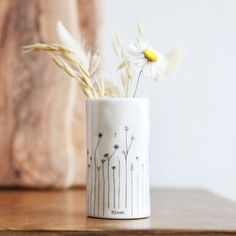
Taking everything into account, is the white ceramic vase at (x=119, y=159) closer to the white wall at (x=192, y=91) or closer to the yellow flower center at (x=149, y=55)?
the yellow flower center at (x=149, y=55)

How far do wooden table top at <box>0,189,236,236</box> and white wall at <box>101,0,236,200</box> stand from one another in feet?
0.37

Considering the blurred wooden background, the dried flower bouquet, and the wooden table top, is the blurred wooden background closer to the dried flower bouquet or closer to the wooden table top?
the wooden table top

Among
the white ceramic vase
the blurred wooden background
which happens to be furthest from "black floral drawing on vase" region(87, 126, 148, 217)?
the blurred wooden background

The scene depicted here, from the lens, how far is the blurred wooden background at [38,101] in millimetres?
1229

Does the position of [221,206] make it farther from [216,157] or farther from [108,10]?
[108,10]

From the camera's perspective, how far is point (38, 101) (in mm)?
1230

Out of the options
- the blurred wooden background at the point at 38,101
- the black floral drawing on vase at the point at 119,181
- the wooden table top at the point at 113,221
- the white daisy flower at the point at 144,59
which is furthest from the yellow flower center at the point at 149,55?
the blurred wooden background at the point at 38,101

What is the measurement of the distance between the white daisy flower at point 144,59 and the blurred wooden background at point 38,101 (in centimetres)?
41

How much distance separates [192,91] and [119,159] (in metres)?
0.47

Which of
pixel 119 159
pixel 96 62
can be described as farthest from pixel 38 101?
pixel 119 159

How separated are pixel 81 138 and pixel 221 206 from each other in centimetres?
39

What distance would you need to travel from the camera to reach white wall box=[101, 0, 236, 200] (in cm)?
127

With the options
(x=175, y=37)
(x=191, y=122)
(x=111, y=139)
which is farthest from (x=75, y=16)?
(x=111, y=139)

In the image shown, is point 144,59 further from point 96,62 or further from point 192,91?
point 192,91
